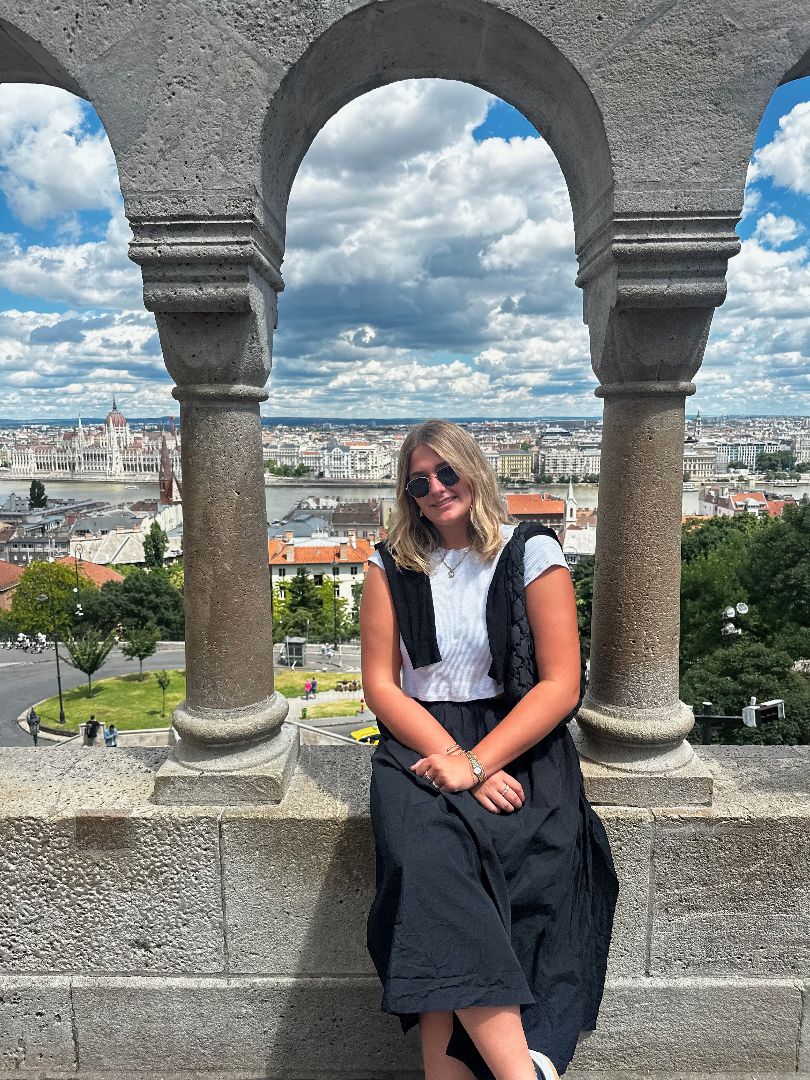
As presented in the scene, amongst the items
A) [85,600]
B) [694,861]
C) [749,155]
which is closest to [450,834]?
[694,861]

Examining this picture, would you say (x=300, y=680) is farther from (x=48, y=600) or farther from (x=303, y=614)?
(x=48, y=600)

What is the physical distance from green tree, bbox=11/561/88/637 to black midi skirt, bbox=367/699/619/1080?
38627 millimetres

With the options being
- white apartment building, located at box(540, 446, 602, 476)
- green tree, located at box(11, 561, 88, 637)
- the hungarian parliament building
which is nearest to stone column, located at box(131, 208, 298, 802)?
green tree, located at box(11, 561, 88, 637)

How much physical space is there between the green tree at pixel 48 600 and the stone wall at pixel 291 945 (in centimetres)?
3768

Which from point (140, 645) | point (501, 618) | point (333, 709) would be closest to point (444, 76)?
point (501, 618)

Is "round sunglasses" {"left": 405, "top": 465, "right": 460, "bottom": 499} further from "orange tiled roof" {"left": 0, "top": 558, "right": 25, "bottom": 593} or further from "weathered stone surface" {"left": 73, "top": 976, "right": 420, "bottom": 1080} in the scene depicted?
"orange tiled roof" {"left": 0, "top": 558, "right": 25, "bottom": 593}

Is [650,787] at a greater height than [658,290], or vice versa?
[658,290]

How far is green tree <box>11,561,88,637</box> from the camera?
37406 millimetres

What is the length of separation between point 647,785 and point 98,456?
150097 millimetres

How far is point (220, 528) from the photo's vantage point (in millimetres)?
2260

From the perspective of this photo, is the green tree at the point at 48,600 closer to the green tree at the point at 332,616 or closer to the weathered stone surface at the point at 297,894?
the green tree at the point at 332,616

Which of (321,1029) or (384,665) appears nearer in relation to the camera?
(384,665)

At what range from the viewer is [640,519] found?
228cm

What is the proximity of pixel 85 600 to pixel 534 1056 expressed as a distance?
40937 mm
